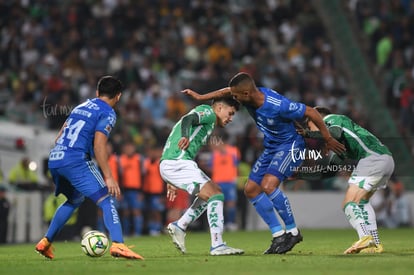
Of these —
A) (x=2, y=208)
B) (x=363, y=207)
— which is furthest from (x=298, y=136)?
(x=2, y=208)

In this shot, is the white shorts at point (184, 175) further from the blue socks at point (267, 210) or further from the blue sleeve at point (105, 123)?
the blue sleeve at point (105, 123)

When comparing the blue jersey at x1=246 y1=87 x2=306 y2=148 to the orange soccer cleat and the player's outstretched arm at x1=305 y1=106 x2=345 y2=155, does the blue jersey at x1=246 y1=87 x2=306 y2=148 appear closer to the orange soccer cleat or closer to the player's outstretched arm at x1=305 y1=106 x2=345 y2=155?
the player's outstretched arm at x1=305 y1=106 x2=345 y2=155

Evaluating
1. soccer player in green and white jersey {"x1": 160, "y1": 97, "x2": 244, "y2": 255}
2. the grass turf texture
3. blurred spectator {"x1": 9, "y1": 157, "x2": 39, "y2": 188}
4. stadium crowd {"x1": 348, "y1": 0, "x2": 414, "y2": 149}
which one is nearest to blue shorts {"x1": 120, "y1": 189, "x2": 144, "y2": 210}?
blurred spectator {"x1": 9, "y1": 157, "x2": 39, "y2": 188}

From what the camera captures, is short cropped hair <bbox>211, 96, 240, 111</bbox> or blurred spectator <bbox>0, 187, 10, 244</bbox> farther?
blurred spectator <bbox>0, 187, 10, 244</bbox>

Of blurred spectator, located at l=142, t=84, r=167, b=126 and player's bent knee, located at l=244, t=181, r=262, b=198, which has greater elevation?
blurred spectator, located at l=142, t=84, r=167, b=126

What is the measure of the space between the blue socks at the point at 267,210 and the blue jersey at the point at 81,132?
2.22 metres

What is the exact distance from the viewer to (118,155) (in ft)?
74.5

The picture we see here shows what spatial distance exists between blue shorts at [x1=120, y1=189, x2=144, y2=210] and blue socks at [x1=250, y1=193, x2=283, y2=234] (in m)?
9.52

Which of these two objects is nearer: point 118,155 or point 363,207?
point 363,207

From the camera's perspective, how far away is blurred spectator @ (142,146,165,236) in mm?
22547

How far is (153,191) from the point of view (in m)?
22.7

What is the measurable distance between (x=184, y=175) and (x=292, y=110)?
1.68 m

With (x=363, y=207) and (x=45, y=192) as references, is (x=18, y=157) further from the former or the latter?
(x=363, y=207)

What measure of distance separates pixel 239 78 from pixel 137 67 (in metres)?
13.8
